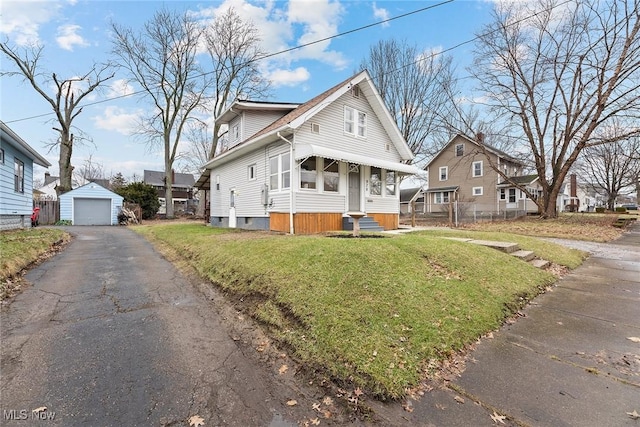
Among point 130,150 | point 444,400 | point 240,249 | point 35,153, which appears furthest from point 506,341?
point 130,150

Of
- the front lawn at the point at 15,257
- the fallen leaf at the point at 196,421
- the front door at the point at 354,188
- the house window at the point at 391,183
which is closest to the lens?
the fallen leaf at the point at 196,421

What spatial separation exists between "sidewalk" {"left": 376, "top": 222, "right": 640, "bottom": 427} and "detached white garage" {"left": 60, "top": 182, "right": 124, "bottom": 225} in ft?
92.4

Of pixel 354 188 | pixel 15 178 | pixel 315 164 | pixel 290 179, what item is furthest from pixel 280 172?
pixel 15 178

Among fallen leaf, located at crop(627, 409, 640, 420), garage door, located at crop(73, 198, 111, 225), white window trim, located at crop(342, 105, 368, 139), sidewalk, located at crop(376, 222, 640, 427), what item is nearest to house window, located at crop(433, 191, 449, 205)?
white window trim, located at crop(342, 105, 368, 139)

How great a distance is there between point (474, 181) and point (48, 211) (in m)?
39.6

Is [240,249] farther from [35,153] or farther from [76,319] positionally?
[35,153]

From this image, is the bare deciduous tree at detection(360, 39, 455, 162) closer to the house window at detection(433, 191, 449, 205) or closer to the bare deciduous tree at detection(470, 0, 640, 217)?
the bare deciduous tree at detection(470, 0, 640, 217)

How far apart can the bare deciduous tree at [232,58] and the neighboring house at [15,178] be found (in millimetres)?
13359

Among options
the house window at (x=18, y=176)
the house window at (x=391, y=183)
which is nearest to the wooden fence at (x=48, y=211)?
the house window at (x=18, y=176)

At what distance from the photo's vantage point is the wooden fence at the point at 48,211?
72.2 ft

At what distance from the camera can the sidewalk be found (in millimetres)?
2443

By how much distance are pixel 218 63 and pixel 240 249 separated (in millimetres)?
25689

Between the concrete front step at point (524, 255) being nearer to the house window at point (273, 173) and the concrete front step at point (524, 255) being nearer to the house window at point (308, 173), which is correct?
the house window at point (308, 173)

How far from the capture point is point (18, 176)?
1228 centimetres
